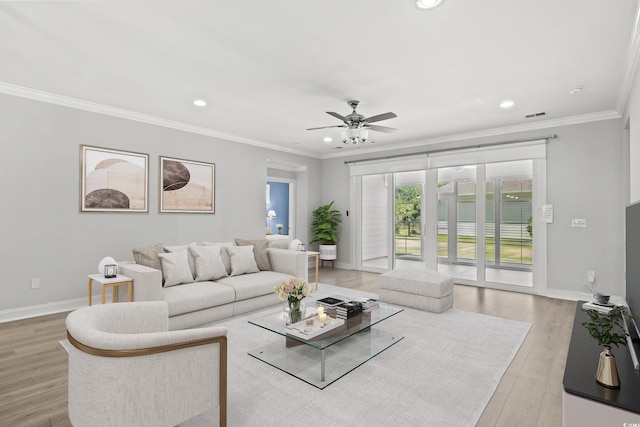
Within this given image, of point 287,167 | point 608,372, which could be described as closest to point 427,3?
point 608,372

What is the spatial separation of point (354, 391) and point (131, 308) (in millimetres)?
1618

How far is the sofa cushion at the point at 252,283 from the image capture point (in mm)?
3950

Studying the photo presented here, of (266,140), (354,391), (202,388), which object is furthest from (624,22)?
(266,140)

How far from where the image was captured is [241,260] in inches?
176

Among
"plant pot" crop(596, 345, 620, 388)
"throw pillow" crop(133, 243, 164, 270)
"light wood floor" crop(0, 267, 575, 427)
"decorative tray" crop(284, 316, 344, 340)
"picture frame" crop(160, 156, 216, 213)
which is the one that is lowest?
"light wood floor" crop(0, 267, 575, 427)

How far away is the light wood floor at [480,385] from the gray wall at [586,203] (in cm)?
79

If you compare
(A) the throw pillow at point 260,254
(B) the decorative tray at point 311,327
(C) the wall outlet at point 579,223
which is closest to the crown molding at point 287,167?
(A) the throw pillow at point 260,254

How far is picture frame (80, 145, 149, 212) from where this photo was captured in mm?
4363

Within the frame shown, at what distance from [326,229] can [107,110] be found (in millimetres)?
4699

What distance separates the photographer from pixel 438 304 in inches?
161

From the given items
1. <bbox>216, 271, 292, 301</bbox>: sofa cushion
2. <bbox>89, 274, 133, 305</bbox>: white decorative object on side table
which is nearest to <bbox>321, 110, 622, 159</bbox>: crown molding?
<bbox>216, 271, 292, 301</bbox>: sofa cushion

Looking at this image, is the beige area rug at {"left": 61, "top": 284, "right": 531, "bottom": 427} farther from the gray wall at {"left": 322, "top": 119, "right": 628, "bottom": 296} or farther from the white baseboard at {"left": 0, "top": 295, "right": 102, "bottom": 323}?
the white baseboard at {"left": 0, "top": 295, "right": 102, "bottom": 323}

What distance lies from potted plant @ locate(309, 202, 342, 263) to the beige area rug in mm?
4060

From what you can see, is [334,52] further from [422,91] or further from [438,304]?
[438,304]
